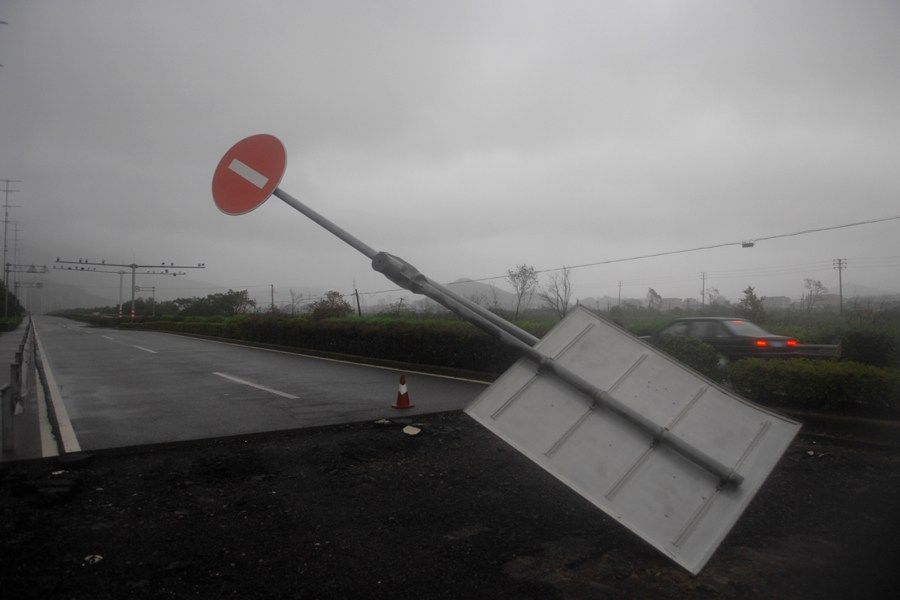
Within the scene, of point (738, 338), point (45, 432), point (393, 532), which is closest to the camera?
point (393, 532)

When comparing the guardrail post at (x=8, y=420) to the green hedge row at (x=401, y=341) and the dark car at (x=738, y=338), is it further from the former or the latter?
the dark car at (x=738, y=338)

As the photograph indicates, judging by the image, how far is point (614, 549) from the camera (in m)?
3.52

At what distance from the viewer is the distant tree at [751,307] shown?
1736cm

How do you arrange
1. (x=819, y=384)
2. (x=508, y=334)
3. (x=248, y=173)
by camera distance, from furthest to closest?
1. (x=819, y=384)
2. (x=248, y=173)
3. (x=508, y=334)

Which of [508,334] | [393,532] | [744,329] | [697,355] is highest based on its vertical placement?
[508,334]

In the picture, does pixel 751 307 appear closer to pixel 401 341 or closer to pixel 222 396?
pixel 401 341

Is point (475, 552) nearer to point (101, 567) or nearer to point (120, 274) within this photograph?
point (101, 567)

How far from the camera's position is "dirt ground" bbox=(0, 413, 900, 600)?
309cm

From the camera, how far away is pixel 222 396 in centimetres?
912

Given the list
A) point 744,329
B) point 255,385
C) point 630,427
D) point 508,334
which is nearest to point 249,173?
point 508,334

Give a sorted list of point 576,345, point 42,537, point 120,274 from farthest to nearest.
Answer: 1. point 120,274
2. point 42,537
3. point 576,345

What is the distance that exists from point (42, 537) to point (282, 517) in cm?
160

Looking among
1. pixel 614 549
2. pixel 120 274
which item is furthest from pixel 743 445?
pixel 120 274

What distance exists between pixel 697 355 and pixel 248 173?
23.0 ft
